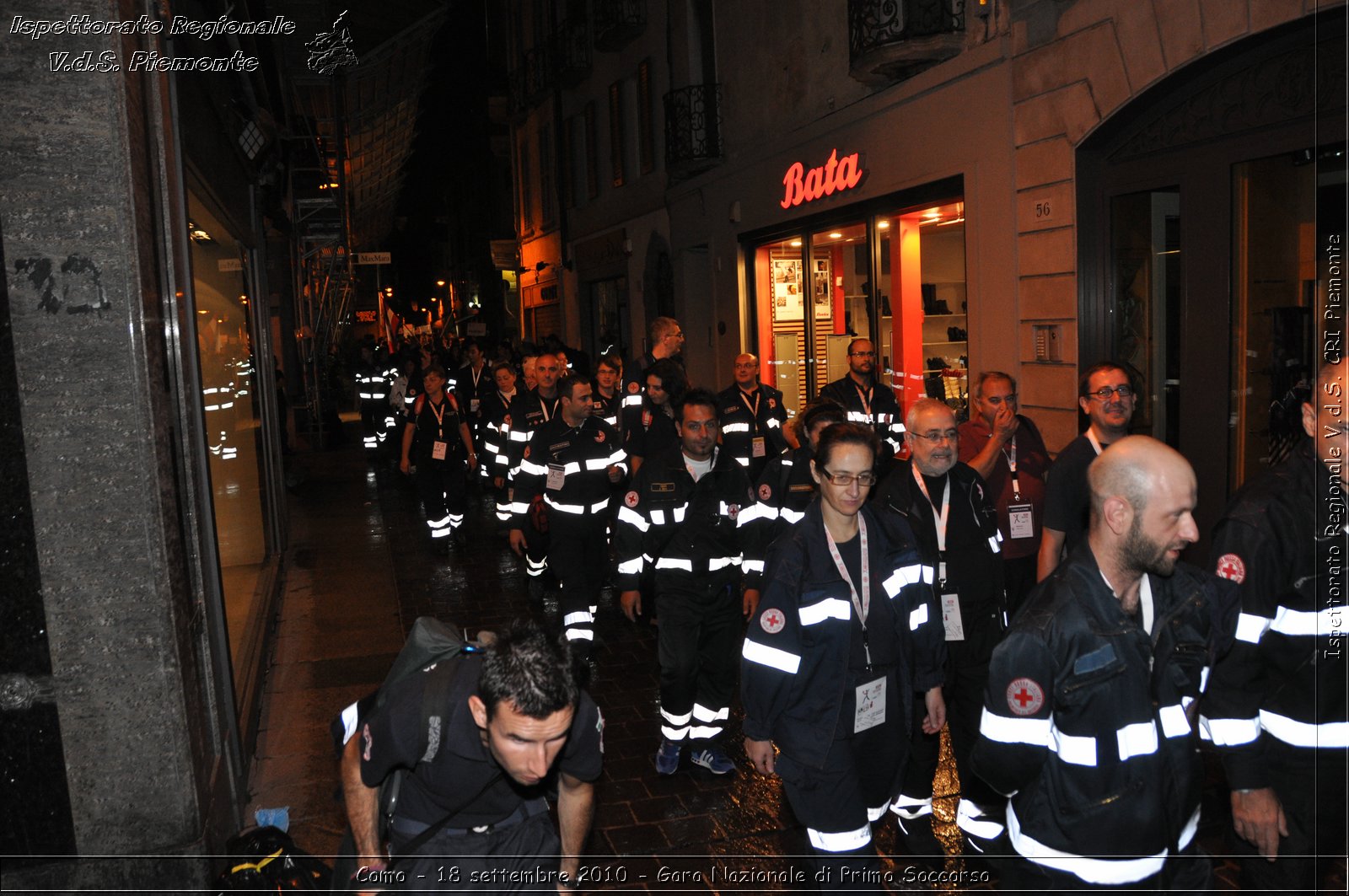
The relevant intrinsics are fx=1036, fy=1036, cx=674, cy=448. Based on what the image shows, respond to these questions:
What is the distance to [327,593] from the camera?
10.7 m

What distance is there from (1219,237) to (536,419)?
6.32 metres

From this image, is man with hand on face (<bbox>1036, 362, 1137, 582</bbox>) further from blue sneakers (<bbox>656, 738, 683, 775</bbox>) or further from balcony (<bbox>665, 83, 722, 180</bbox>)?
balcony (<bbox>665, 83, 722, 180</bbox>)

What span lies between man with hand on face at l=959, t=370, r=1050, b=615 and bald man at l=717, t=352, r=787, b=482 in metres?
A: 4.27

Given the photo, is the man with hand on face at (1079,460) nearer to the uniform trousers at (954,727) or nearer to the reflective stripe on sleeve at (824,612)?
the uniform trousers at (954,727)

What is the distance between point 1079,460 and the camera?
5719mm

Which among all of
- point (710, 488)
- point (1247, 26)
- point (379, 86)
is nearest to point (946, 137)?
point (1247, 26)

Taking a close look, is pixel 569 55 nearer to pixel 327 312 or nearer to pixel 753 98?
pixel 753 98

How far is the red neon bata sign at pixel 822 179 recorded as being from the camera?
555 inches

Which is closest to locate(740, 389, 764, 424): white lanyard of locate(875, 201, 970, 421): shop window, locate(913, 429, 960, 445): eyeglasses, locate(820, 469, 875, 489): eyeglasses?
locate(875, 201, 970, 421): shop window

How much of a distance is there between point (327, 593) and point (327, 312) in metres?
31.1

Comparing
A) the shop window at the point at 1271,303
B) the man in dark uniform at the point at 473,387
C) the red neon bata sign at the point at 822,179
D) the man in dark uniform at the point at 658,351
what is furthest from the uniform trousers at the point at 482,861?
the man in dark uniform at the point at 473,387

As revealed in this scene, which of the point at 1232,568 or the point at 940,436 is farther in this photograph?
the point at 940,436

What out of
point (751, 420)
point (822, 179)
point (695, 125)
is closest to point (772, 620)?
point (751, 420)

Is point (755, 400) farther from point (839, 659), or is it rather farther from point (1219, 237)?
point (839, 659)
